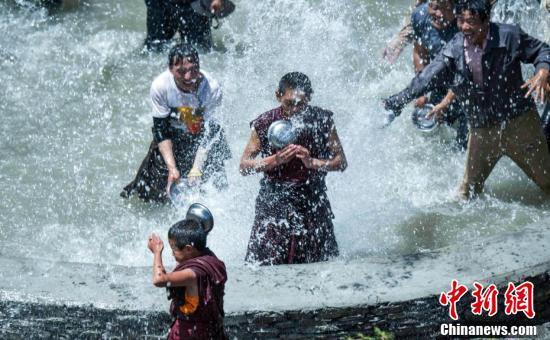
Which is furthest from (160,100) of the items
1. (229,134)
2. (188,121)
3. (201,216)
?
(201,216)

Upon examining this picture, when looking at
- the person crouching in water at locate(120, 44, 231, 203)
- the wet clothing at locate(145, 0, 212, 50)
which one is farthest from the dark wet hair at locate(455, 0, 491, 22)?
the wet clothing at locate(145, 0, 212, 50)

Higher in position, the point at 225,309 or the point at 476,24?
the point at 476,24

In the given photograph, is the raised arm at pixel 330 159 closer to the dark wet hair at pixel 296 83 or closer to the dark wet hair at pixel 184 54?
the dark wet hair at pixel 296 83

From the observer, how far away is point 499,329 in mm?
5469

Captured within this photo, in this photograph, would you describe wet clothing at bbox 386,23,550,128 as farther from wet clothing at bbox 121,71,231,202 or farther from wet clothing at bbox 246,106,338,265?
wet clothing at bbox 121,71,231,202

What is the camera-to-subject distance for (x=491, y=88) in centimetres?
666

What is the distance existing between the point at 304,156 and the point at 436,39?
2.50 meters

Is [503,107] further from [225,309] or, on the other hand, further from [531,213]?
[225,309]

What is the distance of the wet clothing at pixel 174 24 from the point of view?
31.5 ft

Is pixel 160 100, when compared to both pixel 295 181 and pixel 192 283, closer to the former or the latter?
pixel 295 181

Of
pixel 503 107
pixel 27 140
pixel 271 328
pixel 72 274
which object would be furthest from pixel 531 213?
pixel 27 140

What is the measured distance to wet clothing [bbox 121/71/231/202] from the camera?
6.93 metres

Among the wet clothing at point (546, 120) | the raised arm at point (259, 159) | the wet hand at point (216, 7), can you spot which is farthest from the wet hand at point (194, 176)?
the wet hand at point (216, 7)

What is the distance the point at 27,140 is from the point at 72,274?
3.43 m
